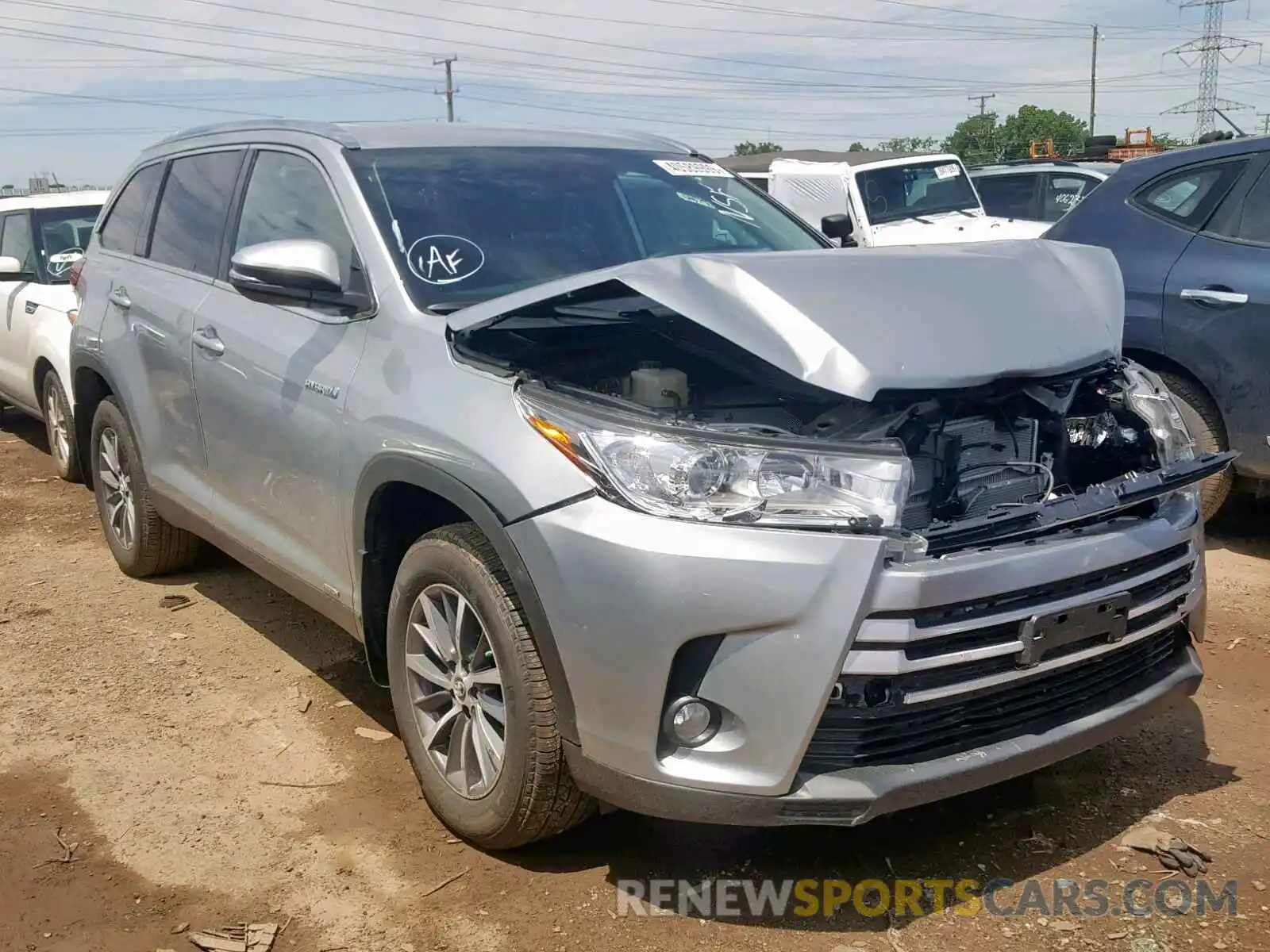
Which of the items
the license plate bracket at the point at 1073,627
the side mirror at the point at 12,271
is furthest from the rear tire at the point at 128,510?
the license plate bracket at the point at 1073,627

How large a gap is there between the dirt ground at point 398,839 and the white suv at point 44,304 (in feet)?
11.2

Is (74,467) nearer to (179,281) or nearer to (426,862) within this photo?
(179,281)

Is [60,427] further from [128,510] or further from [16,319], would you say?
[128,510]

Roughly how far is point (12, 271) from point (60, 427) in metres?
1.06

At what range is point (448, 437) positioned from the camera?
2.92 metres

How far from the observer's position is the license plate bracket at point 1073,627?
2623 millimetres

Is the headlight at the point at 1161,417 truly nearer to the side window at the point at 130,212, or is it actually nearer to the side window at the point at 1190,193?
the side window at the point at 1190,193

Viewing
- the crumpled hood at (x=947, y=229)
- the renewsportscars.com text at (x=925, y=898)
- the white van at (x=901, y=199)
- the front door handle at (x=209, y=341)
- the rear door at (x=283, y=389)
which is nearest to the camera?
the renewsportscars.com text at (x=925, y=898)

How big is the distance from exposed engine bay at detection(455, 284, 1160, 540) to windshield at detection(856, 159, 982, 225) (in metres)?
10.2

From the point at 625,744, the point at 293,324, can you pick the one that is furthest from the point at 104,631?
the point at 625,744

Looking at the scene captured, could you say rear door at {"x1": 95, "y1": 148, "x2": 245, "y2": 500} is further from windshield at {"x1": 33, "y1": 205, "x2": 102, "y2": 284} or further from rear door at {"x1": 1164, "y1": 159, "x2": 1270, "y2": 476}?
rear door at {"x1": 1164, "y1": 159, "x2": 1270, "y2": 476}

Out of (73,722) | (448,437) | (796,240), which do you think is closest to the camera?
(448,437)

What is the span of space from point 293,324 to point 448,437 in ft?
3.50

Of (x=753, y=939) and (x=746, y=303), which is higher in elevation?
(x=746, y=303)
